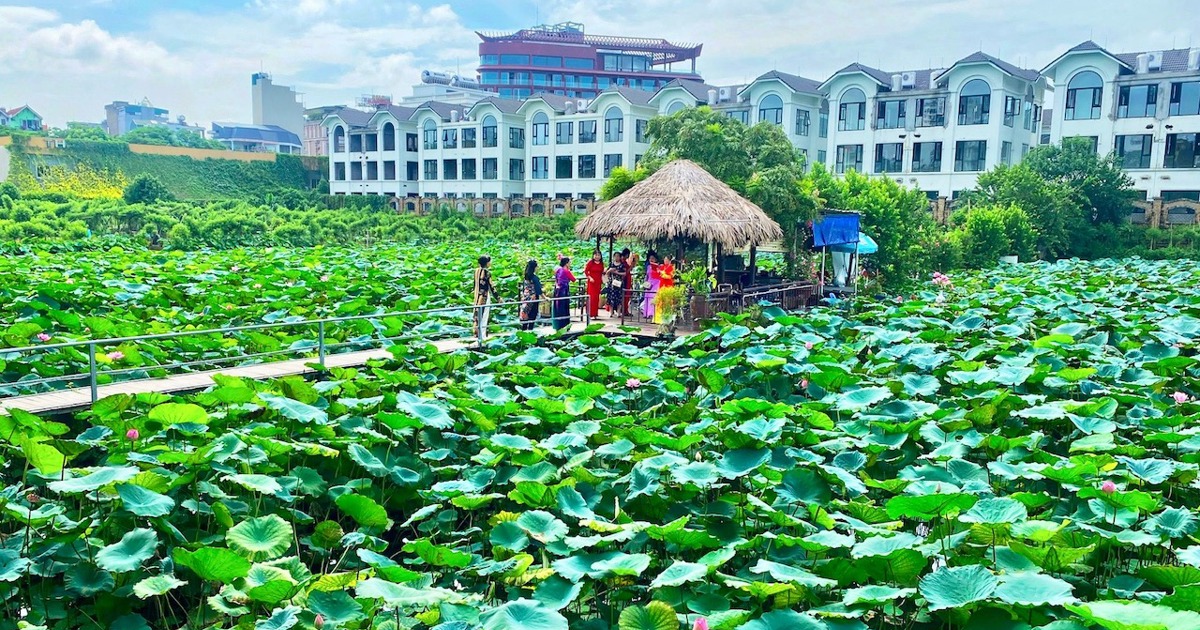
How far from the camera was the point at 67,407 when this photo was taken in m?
6.66

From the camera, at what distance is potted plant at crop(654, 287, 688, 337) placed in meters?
10.7

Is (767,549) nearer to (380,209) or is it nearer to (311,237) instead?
(311,237)

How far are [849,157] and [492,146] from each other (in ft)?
55.1

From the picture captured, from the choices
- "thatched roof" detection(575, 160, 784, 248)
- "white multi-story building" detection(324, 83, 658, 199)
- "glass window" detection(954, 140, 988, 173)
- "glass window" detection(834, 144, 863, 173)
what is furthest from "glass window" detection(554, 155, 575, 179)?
"thatched roof" detection(575, 160, 784, 248)

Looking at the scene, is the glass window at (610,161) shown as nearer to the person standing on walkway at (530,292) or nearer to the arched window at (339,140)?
the arched window at (339,140)

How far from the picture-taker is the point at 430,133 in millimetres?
46469

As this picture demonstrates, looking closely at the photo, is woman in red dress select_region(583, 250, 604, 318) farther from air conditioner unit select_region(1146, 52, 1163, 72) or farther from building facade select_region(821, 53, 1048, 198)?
air conditioner unit select_region(1146, 52, 1163, 72)

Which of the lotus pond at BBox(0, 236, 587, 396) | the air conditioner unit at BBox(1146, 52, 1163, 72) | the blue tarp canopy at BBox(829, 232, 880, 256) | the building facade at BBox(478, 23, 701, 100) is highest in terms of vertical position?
the building facade at BBox(478, 23, 701, 100)

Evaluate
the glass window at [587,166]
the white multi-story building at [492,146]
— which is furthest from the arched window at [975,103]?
the glass window at [587,166]

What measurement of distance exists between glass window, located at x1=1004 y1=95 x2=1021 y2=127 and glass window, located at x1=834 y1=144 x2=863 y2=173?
5211mm

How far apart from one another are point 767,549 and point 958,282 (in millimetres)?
14712

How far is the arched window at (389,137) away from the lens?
155 feet

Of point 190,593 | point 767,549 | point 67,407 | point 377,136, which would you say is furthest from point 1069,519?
point 377,136

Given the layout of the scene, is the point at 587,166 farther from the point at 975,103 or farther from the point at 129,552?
the point at 129,552
